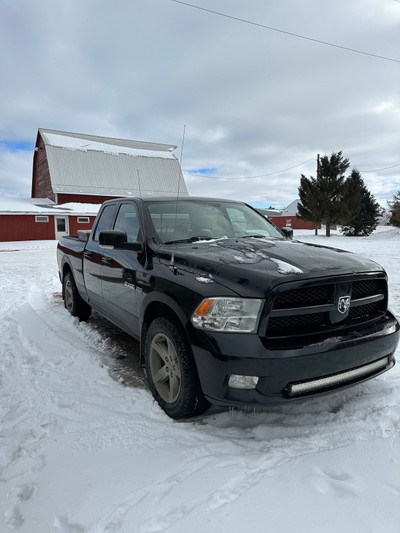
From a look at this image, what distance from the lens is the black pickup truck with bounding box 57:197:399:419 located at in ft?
7.40

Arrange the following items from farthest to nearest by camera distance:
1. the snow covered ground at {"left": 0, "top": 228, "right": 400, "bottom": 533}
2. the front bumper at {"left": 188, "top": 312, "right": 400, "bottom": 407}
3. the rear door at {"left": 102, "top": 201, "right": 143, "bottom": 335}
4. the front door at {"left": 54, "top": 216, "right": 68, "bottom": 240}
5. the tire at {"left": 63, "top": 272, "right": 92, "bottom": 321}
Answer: the front door at {"left": 54, "top": 216, "right": 68, "bottom": 240} → the tire at {"left": 63, "top": 272, "right": 92, "bottom": 321} → the rear door at {"left": 102, "top": 201, "right": 143, "bottom": 335} → the front bumper at {"left": 188, "top": 312, "right": 400, "bottom": 407} → the snow covered ground at {"left": 0, "top": 228, "right": 400, "bottom": 533}

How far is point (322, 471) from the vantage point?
6.84ft

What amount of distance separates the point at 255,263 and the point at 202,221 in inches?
50.2

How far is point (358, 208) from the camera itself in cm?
2956

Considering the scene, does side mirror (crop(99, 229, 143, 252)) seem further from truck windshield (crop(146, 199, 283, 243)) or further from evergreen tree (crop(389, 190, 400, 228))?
evergreen tree (crop(389, 190, 400, 228))

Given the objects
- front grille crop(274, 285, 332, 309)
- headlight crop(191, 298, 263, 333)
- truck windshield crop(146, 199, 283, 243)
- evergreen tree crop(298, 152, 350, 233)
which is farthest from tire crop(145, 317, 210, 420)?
evergreen tree crop(298, 152, 350, 233)

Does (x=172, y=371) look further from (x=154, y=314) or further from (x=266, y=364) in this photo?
(x=266, y=364)

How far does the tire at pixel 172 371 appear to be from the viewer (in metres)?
2.52

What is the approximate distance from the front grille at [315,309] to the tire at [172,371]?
0.63 metres

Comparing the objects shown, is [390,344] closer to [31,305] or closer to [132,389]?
[132,389]

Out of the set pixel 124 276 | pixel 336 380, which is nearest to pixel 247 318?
pixel 336 380

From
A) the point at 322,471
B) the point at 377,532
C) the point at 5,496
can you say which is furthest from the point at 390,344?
the point at 5,496

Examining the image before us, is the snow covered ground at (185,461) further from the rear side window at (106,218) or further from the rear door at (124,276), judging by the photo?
the rear side window at (106,218)

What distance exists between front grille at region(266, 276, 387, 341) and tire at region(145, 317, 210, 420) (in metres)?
0.63
